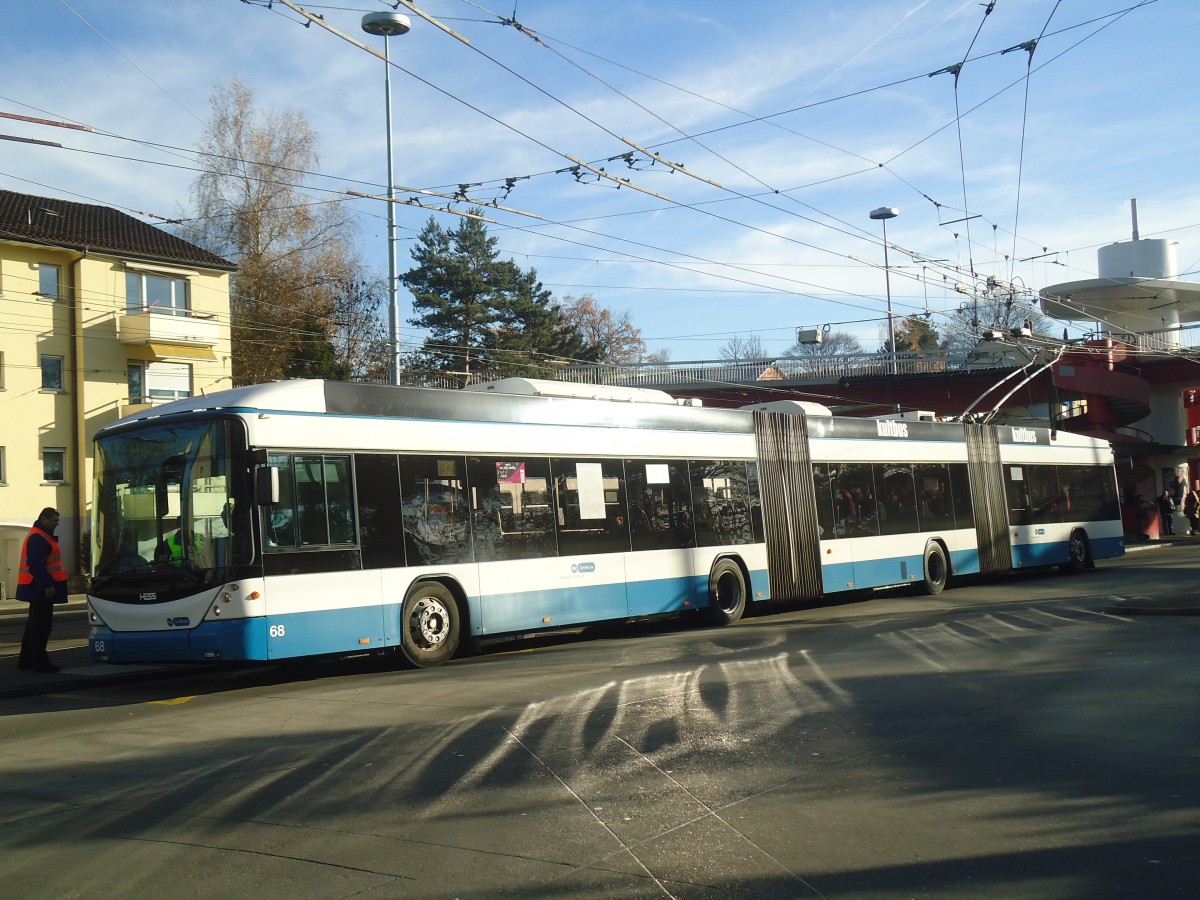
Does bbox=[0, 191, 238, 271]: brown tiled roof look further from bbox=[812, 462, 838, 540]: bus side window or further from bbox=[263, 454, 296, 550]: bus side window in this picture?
bbox=[263, 454, 296, 550]: bus side window

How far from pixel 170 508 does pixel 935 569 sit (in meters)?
16.0

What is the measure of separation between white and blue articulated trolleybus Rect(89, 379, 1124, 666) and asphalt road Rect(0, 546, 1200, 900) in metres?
0.93

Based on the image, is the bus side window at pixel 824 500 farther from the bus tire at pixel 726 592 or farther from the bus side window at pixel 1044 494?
the bus side window at pixel 1044 494

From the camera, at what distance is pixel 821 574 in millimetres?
19922

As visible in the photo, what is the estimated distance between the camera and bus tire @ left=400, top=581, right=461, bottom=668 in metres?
12.9

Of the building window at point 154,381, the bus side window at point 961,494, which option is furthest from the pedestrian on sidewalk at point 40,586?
the building window at point 154,381

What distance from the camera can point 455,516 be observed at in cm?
1366

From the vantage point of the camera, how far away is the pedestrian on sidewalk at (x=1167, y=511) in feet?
160

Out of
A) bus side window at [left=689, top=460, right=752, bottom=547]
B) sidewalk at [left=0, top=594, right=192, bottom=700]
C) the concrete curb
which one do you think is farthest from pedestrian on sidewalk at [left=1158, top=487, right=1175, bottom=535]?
sidewalk at [left=0, top=594, right=192, bottom=700]

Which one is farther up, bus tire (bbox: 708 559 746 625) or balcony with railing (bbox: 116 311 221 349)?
balcony with railing (bbox: 116 311 221 349)

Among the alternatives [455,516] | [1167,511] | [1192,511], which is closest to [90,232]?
[455,516]

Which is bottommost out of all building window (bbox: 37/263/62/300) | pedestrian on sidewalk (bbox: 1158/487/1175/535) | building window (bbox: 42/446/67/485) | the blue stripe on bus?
the blue stripe on bus

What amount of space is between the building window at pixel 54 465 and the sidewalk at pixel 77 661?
621 inches

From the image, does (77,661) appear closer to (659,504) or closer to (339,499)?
(339,499)
